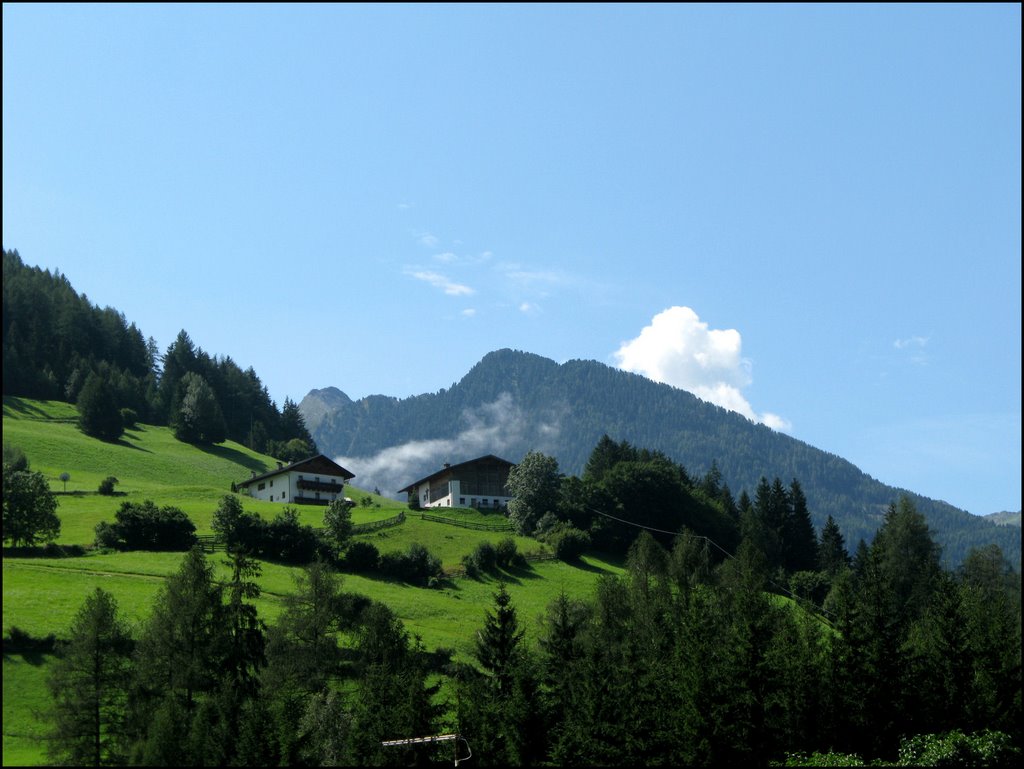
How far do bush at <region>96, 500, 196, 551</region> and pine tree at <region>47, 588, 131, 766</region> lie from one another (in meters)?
31.4

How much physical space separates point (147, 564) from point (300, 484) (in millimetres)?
51520

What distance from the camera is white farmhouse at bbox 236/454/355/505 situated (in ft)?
421

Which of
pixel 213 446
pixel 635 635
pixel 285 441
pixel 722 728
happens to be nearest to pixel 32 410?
pixel 213 446

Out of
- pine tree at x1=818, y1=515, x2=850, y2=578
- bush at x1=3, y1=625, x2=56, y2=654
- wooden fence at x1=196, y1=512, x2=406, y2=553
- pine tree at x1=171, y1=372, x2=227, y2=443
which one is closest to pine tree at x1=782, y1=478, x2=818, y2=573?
pine tree at x1=818, y1=515, x2=850, y2=578

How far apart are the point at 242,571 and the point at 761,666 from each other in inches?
1519

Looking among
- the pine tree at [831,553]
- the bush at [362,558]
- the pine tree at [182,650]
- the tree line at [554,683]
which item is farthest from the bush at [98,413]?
the pine tree at [831,553]

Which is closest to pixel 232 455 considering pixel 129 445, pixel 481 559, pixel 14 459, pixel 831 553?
pixel 129 445

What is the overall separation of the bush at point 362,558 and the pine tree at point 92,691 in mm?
36741

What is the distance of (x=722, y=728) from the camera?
52.7m

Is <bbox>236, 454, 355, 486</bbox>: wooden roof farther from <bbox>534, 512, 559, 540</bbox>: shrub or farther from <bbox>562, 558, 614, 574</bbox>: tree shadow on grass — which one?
<bbox>562, 558, 614, 574</bbox>: tree shadow on grass

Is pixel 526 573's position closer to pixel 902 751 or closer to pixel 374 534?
pixel 374 534

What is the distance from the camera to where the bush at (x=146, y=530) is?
83562mm

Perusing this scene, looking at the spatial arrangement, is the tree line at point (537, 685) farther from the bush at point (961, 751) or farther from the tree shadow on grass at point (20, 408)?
the tree shadow on grass at point (20, 408)

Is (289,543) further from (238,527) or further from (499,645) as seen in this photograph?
(499,645)
